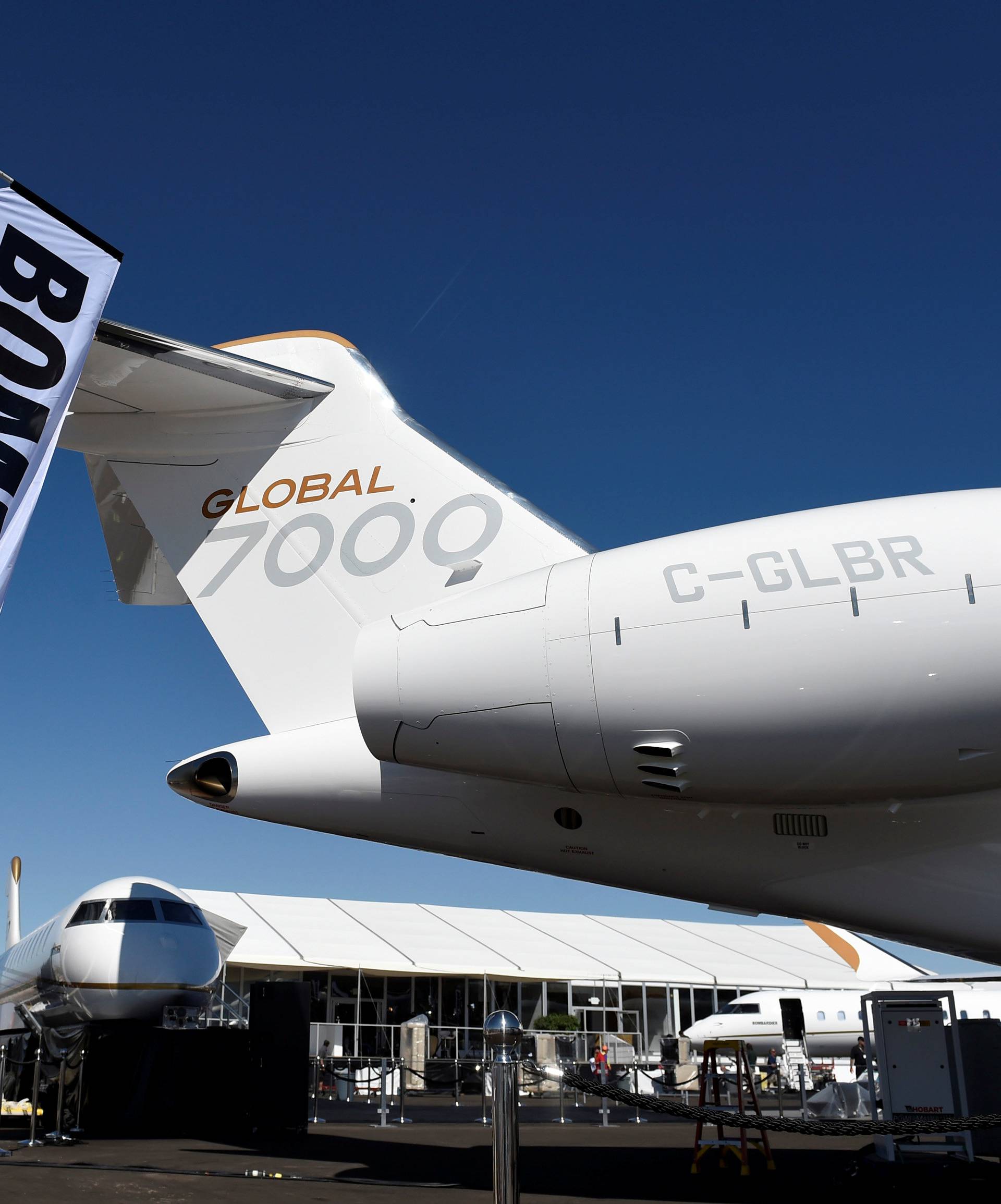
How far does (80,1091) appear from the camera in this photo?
34.4ft

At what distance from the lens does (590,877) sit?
20.7ft

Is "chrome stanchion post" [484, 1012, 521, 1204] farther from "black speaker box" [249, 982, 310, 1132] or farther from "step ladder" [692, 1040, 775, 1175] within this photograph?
"black speaker box" [249, 982, 310, 1132]

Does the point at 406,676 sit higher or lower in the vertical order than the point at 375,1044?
higher

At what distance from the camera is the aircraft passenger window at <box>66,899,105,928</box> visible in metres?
12.6

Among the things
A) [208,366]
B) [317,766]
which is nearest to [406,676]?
[317,766]

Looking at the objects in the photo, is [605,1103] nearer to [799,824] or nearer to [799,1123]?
[799,1123]

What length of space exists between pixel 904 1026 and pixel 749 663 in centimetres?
463

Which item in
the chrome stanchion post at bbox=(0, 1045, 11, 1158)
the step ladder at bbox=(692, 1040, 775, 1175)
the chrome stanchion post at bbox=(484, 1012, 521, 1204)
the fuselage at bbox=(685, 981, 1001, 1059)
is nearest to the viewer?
the chrome stanchion post at bbox=(484, 1012, 521, 1204)

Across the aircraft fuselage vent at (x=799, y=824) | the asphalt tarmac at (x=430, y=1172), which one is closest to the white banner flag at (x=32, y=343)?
the asphalt tarmac at (x=430, y=1172)

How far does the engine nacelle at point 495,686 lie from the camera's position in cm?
527

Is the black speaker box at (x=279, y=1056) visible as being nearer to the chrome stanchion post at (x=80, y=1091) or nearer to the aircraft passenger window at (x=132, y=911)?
the chrome stanchion post at (x=80, y=1091)

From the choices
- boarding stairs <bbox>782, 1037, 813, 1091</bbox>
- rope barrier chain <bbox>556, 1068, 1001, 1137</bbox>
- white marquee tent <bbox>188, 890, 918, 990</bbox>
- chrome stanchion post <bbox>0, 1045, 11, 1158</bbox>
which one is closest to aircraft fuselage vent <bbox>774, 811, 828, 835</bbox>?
rope barrier chain <bbox>556, 1068, 1001, 1137</bbox>

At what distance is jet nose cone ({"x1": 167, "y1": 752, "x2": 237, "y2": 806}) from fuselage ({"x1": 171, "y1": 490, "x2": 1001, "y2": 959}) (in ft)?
0.17

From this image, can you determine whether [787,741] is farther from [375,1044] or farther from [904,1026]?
[375,1044]
